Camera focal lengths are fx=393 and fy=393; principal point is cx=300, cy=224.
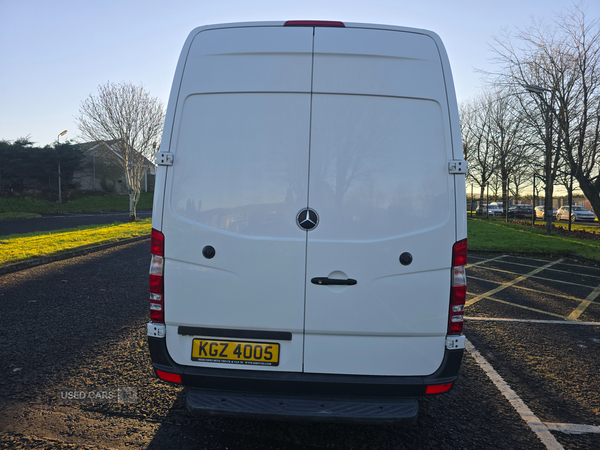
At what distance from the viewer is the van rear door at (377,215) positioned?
7.48 feet

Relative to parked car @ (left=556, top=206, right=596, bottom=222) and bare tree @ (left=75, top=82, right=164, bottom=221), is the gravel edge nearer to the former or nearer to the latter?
bare tree @ (left=75, top=82, right=164, bottom=221)

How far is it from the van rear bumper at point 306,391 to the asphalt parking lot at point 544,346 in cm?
112

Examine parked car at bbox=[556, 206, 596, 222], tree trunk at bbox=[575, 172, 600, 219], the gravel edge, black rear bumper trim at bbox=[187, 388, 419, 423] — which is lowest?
the gravel edge

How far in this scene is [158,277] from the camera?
2.39 metres

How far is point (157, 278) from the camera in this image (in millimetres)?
2389

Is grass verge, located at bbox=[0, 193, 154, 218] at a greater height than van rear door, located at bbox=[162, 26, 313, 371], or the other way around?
van rear door, located at bbox=[162, 26, 313, 371]

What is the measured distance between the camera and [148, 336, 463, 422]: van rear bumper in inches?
88.1

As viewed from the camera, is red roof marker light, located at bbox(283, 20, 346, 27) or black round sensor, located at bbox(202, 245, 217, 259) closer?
black round sensor, located at bbox(202, 245, 217, 259)

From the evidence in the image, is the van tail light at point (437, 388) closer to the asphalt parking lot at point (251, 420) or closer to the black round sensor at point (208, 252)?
the asphalt parking lot at point (251, 420)

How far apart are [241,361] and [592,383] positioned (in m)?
3.29

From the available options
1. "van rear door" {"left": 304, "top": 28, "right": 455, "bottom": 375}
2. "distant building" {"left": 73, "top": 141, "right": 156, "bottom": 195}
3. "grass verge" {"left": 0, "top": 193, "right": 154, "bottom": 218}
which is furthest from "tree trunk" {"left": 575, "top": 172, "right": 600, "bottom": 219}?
"distant building" {"left": 73, "top": 141, "right": 156, "bottom": 195}

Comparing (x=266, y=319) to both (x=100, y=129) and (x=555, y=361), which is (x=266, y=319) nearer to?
(x=555, y=361)

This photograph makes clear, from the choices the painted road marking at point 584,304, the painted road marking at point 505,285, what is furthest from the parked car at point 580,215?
the painted road marking at point 584,304

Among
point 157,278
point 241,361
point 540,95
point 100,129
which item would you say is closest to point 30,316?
point 157,278
